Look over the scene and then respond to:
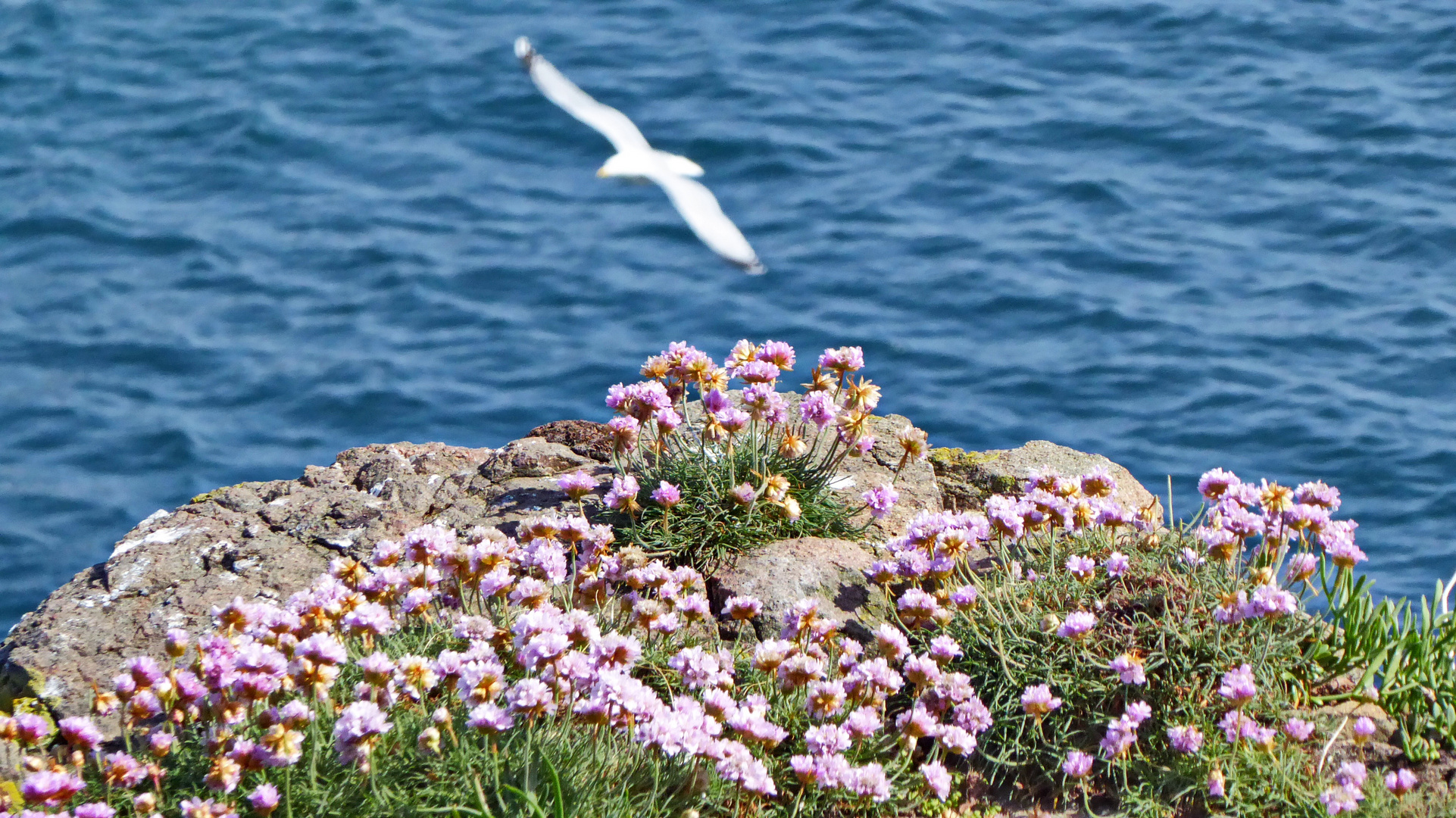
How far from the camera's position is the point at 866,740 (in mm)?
4723

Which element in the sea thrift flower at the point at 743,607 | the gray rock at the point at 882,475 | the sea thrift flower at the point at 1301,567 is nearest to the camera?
the sea thrift flower at the point at 743,607

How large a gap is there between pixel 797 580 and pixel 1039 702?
1.22m

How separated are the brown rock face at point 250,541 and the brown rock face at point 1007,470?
60.6 inches

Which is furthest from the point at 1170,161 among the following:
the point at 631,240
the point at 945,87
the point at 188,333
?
the point at 188,333

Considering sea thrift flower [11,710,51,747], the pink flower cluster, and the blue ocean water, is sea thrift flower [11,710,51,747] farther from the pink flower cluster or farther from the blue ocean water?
the blue ocean water

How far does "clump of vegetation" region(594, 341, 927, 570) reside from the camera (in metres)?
5.68

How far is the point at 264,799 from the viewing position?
3.88 metres

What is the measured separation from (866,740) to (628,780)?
0.83m

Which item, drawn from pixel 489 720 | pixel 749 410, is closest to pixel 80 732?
pixel 489 720

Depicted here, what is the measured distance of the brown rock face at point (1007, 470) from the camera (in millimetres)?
6508

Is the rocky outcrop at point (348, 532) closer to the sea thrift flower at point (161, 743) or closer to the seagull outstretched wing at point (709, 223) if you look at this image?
the sea thrift flower at point (161, 743)

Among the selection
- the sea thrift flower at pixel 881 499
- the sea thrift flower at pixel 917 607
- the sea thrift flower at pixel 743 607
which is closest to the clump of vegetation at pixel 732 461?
the sea thrift flower at pixel 881 499

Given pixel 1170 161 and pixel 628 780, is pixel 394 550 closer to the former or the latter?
pixel 628 780

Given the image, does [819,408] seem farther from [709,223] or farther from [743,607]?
[743,607]
